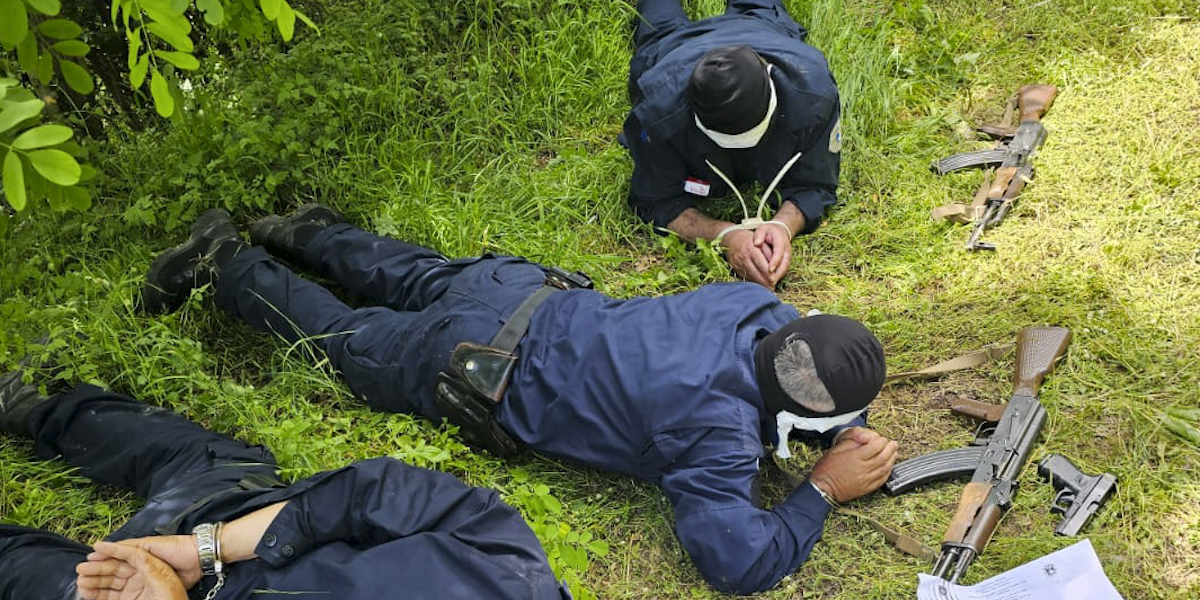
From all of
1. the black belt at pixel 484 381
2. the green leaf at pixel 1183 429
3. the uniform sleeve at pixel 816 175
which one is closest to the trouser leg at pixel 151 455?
the black belt at pixel 484 381

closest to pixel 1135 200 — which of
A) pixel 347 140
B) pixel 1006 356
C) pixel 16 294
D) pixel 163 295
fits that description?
pixel 1006 356

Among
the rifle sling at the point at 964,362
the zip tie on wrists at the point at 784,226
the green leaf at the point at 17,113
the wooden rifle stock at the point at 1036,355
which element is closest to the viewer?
the green leaf at the point at 17,113

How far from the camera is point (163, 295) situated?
3949 millimetres

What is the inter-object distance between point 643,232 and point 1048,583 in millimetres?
2312

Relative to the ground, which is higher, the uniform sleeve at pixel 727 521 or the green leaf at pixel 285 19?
the green leaf at pixel 285 19

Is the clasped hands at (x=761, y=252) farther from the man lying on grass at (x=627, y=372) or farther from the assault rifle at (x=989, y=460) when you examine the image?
the assault rifle at (x=989, y=460)

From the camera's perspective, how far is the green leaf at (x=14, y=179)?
92.4 inches

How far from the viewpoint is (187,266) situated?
3986 mm

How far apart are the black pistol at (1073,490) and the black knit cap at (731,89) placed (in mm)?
1703

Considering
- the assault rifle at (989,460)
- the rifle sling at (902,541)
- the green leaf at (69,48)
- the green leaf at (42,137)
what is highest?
the green leaf at (69,48)

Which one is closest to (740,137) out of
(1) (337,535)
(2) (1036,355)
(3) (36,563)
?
(2) (1036,355)

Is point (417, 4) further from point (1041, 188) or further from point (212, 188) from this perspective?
point (1041, 188)

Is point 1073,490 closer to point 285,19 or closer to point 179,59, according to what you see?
point 285,19

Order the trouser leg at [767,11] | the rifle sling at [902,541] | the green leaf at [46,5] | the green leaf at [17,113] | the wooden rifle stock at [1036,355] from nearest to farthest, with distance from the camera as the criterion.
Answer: the green leaf at [17,113] < the green leaf at [46,5] < the rifle sling at [902,541] < the wooden rifle stock at [1036,355] < the trouser leg at [767,11]
